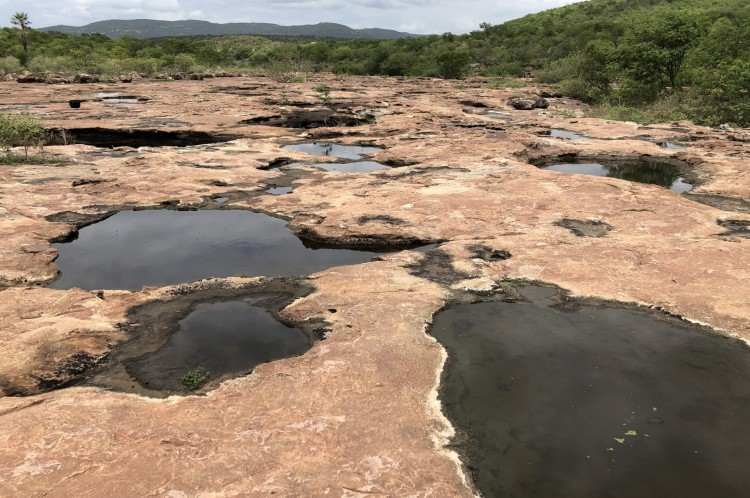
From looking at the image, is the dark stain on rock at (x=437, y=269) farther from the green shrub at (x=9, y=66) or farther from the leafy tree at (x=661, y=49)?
the green shrub at (x=9, y=66)

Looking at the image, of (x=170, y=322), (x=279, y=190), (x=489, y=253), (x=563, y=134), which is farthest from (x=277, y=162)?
(x=563, y=134)

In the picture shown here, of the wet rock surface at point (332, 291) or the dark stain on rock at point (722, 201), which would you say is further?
the dark stain on rock at point (722, 201)

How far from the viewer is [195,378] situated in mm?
6172

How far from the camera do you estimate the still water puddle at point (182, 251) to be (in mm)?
10195

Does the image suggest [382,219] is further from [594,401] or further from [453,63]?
[453,63]

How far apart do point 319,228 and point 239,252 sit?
71.8 inches

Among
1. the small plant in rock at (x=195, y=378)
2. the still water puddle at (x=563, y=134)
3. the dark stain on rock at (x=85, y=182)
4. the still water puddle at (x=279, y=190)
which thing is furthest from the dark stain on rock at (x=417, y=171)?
the small plant in rock at (x=195, y=378)

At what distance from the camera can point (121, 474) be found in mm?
4531

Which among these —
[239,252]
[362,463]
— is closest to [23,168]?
[239,252]

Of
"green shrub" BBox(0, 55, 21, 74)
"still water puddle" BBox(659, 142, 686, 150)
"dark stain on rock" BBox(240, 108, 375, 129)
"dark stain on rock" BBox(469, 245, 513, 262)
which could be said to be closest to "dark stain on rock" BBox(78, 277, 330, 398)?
"dark stain on rock" BBox(469, 245, 513, 262)

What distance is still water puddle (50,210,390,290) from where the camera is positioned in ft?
33.4

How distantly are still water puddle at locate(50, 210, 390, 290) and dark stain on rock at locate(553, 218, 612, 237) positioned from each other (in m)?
4.36

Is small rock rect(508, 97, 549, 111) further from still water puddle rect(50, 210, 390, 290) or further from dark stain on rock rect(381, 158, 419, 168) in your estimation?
still water puddle rect(50, 210, 390, 290)

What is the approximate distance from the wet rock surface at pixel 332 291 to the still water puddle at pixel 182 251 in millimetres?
380
